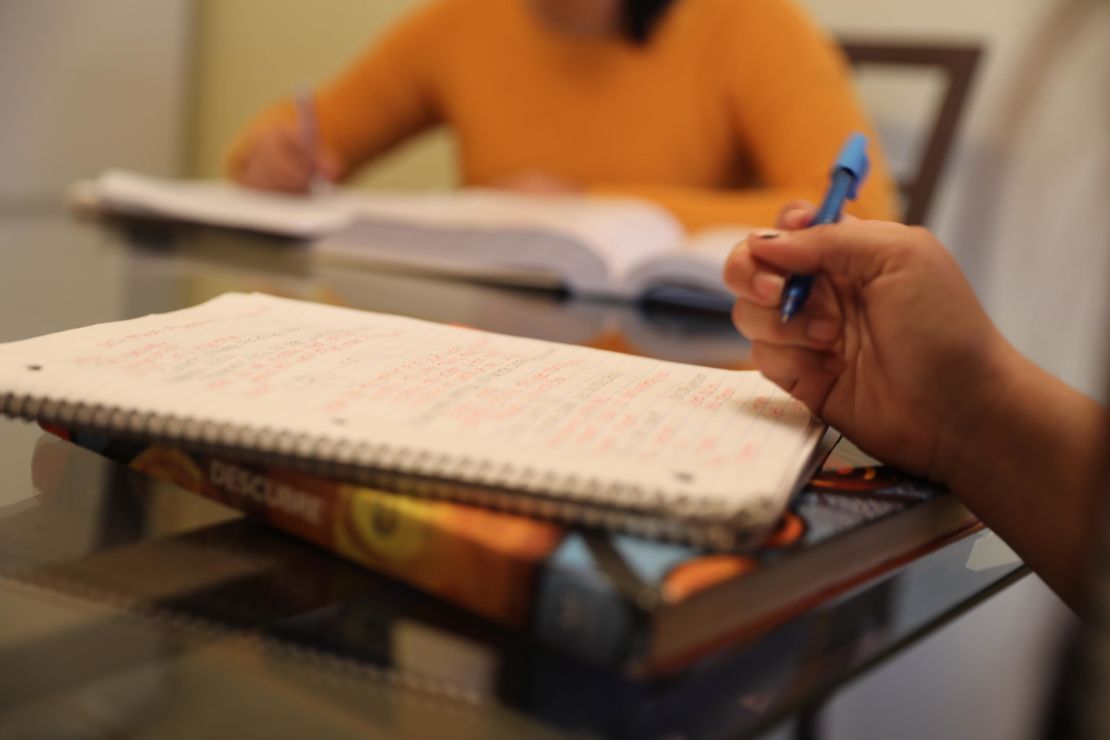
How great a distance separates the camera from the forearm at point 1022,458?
383 millimetres

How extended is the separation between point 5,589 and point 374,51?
60.1 inches

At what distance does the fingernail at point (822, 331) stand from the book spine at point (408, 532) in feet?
0.67

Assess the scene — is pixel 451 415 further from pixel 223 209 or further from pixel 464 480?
pixel 223 209

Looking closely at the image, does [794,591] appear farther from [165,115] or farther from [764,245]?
[165,115]

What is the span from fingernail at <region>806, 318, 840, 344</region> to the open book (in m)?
0.40

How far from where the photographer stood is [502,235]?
3.13 ft

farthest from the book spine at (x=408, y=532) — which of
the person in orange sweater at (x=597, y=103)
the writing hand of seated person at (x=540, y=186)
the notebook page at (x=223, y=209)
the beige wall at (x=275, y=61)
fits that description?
the beige wall at (x=275, y=61)

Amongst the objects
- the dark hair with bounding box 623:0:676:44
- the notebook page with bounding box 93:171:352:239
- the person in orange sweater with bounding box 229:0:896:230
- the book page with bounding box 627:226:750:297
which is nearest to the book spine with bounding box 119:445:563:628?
the book page with bounding box 627:226:750:297

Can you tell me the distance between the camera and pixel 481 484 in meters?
0.29

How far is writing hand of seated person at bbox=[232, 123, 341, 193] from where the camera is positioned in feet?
4.35

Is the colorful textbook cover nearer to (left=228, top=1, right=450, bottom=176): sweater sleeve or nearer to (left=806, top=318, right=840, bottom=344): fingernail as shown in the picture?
(left=806, top=318, right=840, bottom=344): fingernail

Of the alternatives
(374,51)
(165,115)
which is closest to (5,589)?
(374,51)

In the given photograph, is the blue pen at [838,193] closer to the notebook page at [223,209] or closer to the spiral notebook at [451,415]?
the spiral notebook at [451,415]

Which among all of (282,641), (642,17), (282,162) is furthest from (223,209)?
(282,641)
